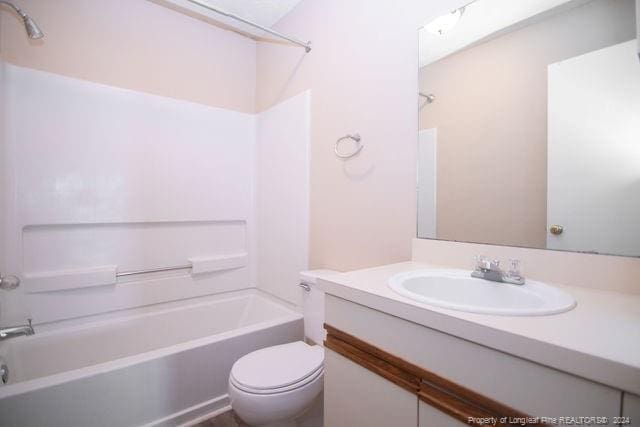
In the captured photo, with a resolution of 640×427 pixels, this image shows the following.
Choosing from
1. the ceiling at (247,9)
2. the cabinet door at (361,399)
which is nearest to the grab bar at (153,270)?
the cabinet door at (361,399)

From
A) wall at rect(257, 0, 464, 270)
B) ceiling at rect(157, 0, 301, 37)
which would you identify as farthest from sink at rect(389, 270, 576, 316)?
ceiling at rect(157, 0, 301, 37)

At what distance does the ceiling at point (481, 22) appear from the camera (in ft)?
3.27

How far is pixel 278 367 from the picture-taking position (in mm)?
1247

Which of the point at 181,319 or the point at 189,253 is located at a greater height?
the point at 189,253

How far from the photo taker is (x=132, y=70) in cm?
193

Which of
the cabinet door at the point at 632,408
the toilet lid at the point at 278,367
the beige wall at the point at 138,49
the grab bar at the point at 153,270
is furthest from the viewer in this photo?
the grab bar at the point at 153,270

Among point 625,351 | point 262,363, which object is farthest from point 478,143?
point 262,363

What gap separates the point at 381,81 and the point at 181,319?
2.07m

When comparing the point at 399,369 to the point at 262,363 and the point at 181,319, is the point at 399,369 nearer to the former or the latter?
the point at 262,363

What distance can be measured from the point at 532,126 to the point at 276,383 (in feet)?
4.55

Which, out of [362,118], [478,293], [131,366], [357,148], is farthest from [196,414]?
[362,118]

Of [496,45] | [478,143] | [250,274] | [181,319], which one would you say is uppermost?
[496,45]

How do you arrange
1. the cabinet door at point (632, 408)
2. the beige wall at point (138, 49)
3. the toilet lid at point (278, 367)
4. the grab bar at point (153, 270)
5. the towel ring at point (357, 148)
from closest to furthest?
the cabinet door at point (632, 408), the toilet lid at point (278, 367), the towel ring at point (357, 148), the beige wall at point (138, 49), the grab bar at point (153, 270)

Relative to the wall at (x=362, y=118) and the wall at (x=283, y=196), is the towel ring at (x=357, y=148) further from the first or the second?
the wall at (x=283, y=196)
